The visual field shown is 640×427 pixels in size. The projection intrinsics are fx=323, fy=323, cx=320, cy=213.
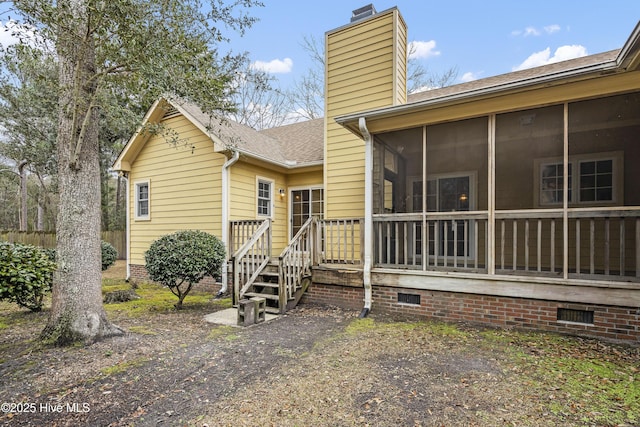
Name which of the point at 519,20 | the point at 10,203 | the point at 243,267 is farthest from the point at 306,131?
the point at 10,203

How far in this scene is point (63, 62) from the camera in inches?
166

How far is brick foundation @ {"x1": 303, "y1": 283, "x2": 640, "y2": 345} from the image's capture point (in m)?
4.23

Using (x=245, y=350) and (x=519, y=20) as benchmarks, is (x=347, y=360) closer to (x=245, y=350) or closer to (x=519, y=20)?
(x=245, y=350)

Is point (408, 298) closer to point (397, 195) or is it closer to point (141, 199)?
point (397, 195)

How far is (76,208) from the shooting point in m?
4.26

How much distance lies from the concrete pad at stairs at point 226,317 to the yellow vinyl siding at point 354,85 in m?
3.04

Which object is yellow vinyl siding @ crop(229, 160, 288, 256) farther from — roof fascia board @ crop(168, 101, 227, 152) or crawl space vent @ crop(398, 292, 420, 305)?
crawl space vent @ crop(398, 292, 420, 305)

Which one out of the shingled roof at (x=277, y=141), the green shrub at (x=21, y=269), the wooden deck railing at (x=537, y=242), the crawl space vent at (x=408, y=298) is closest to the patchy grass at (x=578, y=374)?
the wooden deck railing at (x=537, y=242)

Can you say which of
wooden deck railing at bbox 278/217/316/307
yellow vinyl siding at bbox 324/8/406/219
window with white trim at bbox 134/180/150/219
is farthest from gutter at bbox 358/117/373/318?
window with white trim at bbox 134/180/150/219

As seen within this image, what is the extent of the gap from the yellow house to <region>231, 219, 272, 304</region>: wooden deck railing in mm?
33

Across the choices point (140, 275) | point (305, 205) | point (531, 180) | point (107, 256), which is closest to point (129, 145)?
point (107, 256)

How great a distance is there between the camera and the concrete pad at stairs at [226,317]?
5.46m

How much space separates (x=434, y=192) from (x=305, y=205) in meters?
3.67

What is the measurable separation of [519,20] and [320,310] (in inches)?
655
